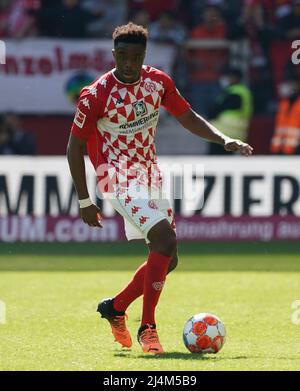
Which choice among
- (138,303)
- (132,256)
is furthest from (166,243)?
(132,256)

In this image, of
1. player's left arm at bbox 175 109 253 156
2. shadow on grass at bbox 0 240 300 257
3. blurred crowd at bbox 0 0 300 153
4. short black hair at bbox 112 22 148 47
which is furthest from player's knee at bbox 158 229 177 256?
blurred crowd at bbox 0 0 300 153

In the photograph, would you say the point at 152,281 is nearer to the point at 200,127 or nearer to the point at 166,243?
the point at 166,243

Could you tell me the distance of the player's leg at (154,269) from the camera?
25.3 ft

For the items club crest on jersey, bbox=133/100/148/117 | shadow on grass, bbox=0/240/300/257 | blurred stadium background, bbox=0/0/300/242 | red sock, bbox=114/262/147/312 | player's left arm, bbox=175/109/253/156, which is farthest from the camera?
blurred stadium background, bbox=0/0/300/242

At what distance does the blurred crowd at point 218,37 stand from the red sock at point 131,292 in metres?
10.5

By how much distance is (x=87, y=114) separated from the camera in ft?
25.5

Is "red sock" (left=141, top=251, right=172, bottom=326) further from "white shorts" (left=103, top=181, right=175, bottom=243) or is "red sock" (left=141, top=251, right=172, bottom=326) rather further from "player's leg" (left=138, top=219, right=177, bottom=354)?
"white shorts" (left=103, top=181, right=175, bottom=243)

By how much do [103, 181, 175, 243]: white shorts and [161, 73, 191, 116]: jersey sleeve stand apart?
671 millimetres

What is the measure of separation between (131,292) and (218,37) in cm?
1193

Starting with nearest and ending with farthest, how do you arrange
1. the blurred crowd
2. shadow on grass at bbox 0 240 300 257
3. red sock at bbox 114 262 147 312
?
red sock at bbox 114 262 147 312
shadow on grass at bbox 0 240 300 257
the blurred crowd

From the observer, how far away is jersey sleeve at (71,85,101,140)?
7.77 metres
